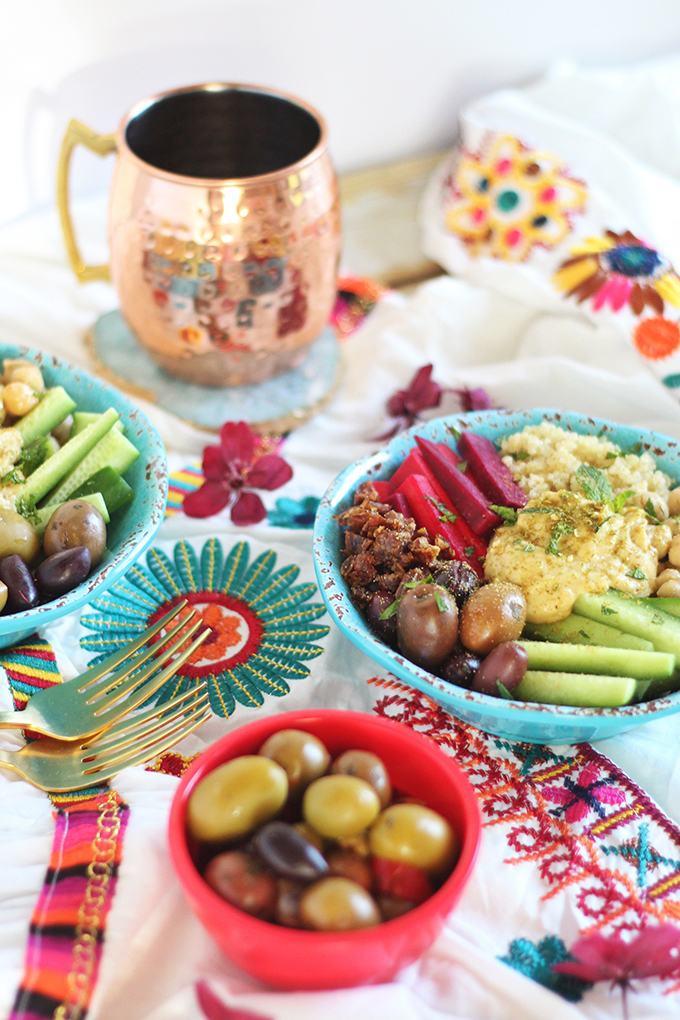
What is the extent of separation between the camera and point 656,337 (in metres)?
1.30

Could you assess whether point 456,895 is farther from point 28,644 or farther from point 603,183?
point 603,183

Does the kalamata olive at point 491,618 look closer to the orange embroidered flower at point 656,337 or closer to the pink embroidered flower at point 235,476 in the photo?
the pink embroidered flower at point 235,476

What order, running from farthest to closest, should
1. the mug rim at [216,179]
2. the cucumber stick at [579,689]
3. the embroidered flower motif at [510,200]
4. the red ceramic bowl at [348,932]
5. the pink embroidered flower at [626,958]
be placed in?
the embroidered flower motif at [510,200] < the mug rim at [216,179] < the cucumber stick at [579,689] < the pink embroidered flower at [626,958] < the red ceramic bowl at [348,932]

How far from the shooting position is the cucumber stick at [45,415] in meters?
1.07

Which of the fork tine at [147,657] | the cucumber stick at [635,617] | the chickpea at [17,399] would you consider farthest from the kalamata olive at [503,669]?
the chickpea at [17,399]

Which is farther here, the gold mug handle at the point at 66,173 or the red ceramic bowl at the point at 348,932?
the gold mug handle at the point at 66,173

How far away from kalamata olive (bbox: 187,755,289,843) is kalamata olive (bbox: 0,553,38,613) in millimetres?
320

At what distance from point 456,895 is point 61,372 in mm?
844

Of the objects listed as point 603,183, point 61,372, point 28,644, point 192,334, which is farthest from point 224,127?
point 28,644

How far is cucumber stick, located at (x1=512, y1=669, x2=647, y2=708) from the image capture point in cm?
78

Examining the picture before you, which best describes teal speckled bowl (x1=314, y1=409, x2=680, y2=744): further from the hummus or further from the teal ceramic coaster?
the teal ceramic coaster

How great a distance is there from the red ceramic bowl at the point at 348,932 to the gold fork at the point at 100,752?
15 centimetres

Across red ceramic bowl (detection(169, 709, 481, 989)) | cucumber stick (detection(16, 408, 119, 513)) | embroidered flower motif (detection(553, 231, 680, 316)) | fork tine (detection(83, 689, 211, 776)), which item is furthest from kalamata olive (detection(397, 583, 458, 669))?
embroidered flower motif (detection(553, 231, 680, 316))

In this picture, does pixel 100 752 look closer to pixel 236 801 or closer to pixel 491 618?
pixel 236 801
